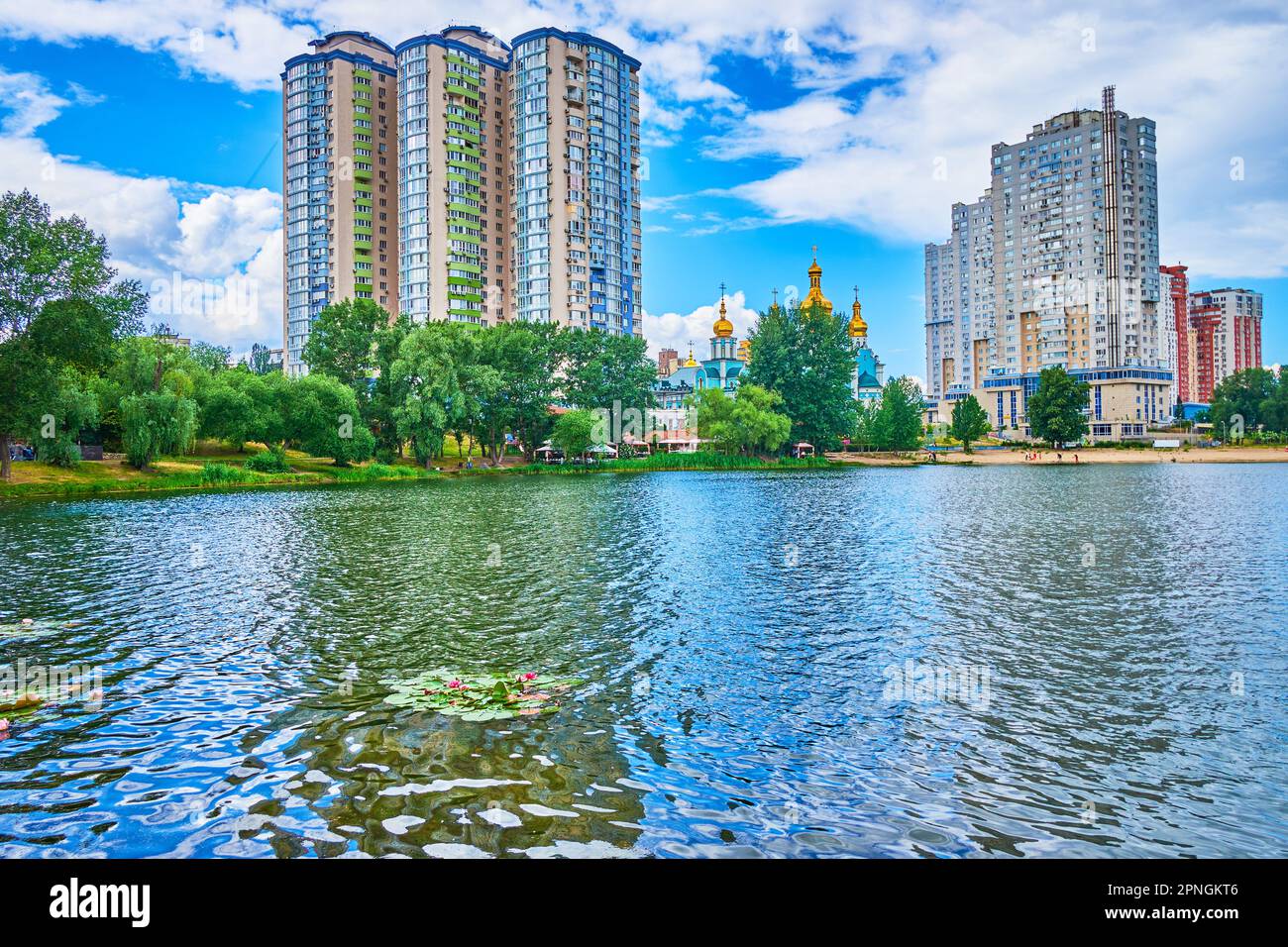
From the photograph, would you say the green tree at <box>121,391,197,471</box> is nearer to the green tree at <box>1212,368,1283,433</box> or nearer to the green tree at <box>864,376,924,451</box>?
the green tree at <box>864,376,924,451</box>

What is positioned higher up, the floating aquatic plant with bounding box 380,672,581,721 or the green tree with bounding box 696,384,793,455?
the green tree with bounding box 696,384,793,455

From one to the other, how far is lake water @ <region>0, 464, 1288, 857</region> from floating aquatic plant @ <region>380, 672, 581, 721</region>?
41 cm

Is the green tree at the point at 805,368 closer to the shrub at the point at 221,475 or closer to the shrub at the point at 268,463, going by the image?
the shrub at the point at 268,463

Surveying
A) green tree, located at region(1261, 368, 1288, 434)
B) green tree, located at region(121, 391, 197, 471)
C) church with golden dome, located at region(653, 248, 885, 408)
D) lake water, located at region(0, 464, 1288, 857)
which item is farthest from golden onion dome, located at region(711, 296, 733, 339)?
lake water, located at region(0, 464, 1288, 857)

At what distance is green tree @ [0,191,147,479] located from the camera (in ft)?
176

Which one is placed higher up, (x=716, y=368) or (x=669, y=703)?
(x=716, y=368)

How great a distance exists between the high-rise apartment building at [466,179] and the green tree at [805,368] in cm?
3984

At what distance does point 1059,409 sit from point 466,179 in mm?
112828

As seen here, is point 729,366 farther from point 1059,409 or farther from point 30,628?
point 30,628

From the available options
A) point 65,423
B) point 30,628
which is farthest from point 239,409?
point 30,628

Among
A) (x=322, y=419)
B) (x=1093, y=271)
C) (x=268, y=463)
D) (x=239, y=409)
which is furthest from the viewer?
(x=1093, y=271)

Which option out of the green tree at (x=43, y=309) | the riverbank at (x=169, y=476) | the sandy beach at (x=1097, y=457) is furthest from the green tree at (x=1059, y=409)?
the green tree at (x=43, y=309)

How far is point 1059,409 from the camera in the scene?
138625 mm

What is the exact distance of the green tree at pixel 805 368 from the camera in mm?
121500
